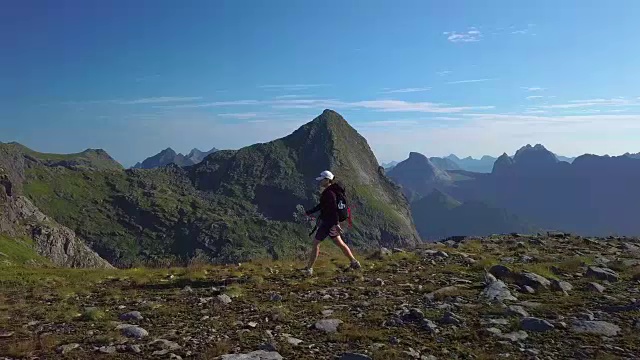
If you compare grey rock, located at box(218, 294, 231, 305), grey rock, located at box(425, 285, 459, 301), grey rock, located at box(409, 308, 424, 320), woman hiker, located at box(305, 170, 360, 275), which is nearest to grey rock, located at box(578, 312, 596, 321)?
grey rock, located at box(425, 285, 459, 301)

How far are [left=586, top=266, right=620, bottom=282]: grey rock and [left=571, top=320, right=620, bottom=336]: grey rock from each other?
16.2 ft

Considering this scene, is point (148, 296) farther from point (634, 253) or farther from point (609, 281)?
point (634, 253)

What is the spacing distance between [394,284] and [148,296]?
705 cm

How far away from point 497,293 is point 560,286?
6.10ft

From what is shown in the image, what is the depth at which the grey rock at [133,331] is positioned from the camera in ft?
29.4

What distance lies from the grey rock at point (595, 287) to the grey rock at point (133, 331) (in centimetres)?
1094

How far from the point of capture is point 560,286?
1175cm

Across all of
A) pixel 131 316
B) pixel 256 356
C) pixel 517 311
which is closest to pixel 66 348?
pixel 131 316

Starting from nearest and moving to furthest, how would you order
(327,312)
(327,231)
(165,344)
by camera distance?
(165,344), (327,312), (327,231)

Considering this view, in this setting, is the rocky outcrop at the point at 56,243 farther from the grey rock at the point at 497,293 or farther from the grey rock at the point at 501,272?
the grey rock at the point at 497,293

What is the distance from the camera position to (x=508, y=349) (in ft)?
26.1

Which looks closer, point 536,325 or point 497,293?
point 536,325

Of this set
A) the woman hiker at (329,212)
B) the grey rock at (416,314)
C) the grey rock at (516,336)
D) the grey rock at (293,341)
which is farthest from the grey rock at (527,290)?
the grey rock at (293,341)

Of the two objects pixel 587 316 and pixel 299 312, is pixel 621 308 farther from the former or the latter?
pixel 299 312
